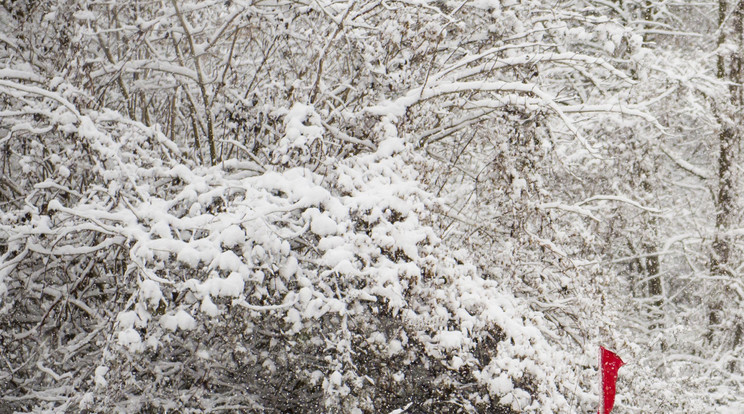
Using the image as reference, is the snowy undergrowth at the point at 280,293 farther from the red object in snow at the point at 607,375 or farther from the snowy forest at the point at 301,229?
the red object in snow at the point at 607,375

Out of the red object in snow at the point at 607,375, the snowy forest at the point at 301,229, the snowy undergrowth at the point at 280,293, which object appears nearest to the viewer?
the snowy undergrowth at the point at 280,293

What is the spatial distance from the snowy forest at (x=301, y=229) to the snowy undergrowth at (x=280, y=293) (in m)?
0.02

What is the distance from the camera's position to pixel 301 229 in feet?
10.8

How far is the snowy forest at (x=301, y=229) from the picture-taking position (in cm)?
321

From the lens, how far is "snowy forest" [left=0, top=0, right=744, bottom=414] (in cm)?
321

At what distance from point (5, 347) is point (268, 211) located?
7.92ft

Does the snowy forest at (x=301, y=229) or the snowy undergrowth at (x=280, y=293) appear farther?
the snowy forest at (x=301, y=229)

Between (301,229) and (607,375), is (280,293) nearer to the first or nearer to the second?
(301,229)

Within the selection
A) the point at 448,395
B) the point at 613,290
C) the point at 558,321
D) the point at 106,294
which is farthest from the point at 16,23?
the point at 613,290

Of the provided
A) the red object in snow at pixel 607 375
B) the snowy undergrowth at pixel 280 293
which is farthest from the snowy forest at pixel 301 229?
the red object in snow at pixel 607 375

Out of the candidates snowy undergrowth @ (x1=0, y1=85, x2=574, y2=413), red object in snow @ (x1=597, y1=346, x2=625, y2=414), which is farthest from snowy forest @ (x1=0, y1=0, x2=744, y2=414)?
red object in snow @ (x1=597, y1=346, x2=625, y2=414)

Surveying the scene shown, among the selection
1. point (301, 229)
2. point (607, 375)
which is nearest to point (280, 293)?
point (301, 229)

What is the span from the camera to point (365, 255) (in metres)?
3.23

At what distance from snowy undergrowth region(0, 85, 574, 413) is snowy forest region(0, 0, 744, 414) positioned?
16 mm
